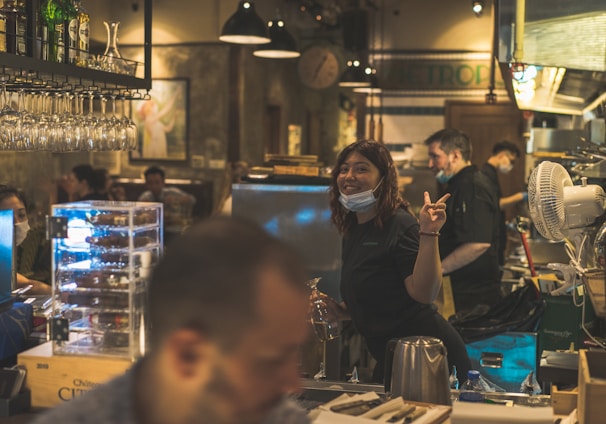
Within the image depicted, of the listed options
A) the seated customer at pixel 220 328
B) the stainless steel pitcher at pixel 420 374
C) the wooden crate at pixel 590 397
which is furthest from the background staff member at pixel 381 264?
the seated customer at pixel 220 328

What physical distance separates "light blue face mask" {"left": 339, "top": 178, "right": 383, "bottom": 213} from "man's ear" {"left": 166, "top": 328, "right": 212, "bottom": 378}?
256 centimetres

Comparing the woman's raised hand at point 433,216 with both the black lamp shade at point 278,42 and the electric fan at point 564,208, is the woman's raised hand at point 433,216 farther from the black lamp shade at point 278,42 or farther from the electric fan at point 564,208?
the black lamp shade at point 278,42


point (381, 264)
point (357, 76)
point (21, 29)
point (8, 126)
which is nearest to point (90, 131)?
point (8, 126)

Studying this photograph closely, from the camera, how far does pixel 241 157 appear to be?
454 inches

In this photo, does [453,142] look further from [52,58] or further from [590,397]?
[590,397]

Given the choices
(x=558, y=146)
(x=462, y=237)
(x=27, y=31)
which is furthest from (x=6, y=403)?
(x=558, y=146)

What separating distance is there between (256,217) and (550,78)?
8.04 feet

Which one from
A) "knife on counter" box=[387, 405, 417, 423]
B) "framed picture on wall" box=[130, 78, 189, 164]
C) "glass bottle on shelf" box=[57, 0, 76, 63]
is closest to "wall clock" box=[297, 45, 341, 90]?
"framed picture on wall" box=[130, 78, 189, 164]

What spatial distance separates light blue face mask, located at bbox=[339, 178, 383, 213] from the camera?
368cm

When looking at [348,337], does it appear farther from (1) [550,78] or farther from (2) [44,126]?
(1) [550,78]

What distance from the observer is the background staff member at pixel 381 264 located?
3596mm

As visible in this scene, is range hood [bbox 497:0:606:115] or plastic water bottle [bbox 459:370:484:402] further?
range hood [bbox 497:0:606:115]

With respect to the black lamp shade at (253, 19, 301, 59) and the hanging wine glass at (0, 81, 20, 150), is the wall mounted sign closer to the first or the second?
the black lamp shade at (253, 19, 301, 59)

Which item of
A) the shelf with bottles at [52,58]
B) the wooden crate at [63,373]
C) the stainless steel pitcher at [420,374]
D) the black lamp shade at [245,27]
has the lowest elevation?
the wooden crate at [63,373]
